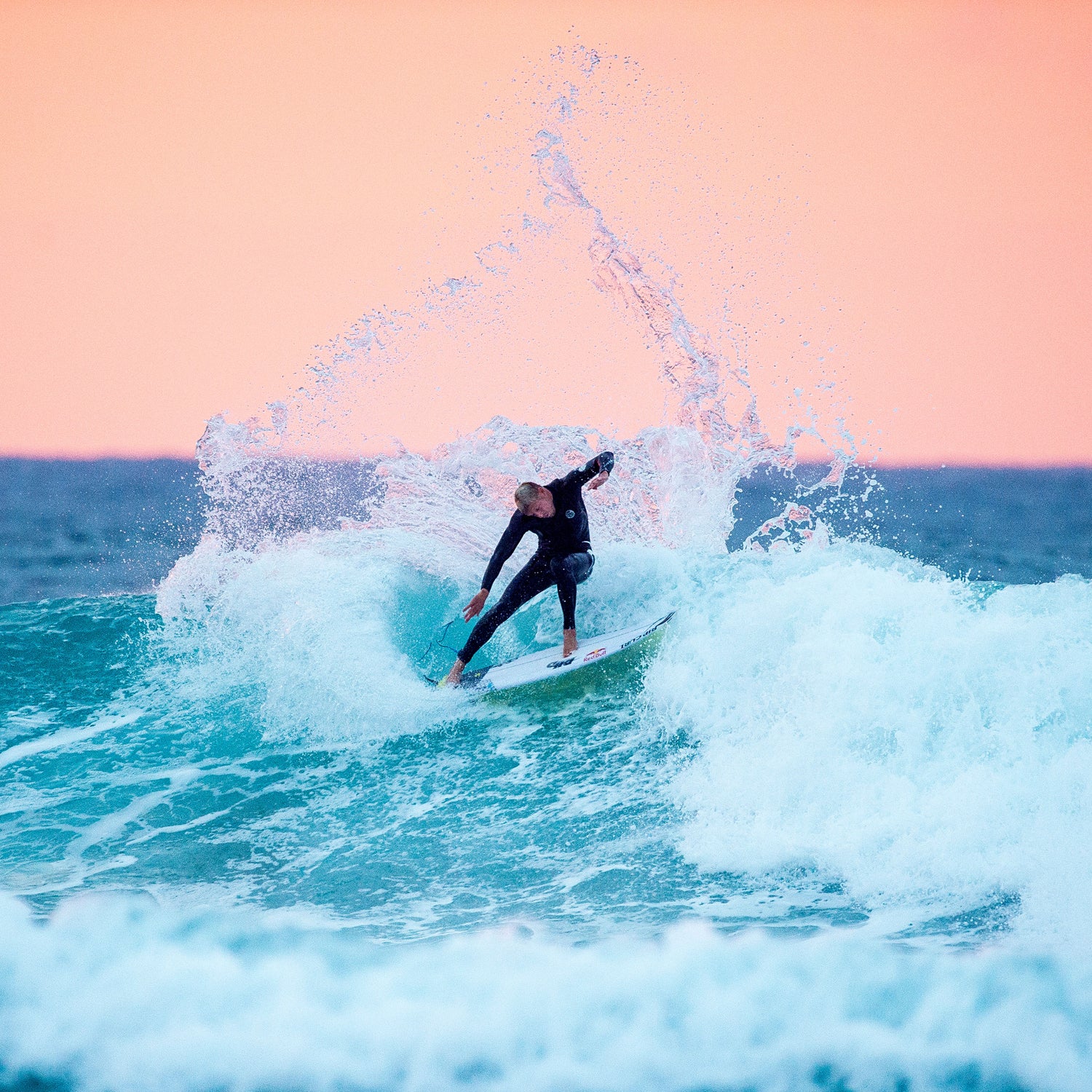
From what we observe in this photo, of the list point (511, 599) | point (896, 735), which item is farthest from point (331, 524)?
point (896, 735)

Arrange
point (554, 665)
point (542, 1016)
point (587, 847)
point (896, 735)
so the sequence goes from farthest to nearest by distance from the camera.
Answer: point (554, 665), point (896, 735), point (587, 847), point (542, 1016)

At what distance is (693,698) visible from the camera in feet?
22.9

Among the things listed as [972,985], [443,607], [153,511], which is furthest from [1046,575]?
[153,511]

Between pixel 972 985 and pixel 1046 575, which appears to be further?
pixel 1046 575

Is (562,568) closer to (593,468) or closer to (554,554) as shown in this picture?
(554,554)

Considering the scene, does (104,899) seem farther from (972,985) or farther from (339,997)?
(972,985)

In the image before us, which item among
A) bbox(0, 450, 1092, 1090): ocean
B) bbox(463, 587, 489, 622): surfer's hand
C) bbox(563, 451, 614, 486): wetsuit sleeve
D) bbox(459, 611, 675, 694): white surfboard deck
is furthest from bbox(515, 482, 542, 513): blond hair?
bbox(0, 450, 1092, 1090): ocean

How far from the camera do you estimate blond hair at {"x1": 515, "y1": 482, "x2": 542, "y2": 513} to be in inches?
288

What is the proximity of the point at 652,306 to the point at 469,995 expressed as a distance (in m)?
8.43

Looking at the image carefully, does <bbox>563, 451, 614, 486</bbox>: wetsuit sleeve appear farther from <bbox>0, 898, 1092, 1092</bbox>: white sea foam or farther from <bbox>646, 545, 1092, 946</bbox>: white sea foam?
<bbox>0, 898, 1092, 1092</bbox>: white sea foam

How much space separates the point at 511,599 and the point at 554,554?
530 mm

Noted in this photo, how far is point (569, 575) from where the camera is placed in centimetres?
757

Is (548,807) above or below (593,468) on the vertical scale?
below

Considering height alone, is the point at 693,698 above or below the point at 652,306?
below
